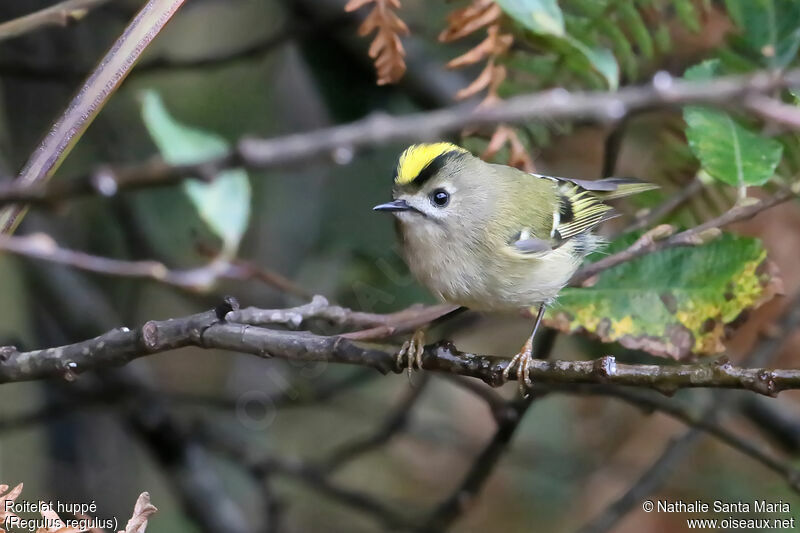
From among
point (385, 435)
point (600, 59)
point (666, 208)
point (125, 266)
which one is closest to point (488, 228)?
point (666, 208)

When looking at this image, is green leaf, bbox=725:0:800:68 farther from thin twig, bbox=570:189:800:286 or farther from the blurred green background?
thin twig, bbox=570:189:800:286

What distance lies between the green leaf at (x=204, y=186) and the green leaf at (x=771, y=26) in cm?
102

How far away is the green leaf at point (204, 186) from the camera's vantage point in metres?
1.66

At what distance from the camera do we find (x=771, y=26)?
1.58 m

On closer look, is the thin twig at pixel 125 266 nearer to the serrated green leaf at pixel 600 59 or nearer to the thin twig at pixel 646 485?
the serrated green leaf at pixel 600 59

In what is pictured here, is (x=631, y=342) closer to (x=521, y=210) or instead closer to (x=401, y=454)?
(x=521, y=210)

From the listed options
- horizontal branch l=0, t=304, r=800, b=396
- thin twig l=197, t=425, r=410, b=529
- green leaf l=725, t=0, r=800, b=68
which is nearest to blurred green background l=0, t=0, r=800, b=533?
thin twig l=197, t=425, r=410, b=529

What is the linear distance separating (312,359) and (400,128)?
0.63m

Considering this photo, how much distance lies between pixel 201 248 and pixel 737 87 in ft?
4.37

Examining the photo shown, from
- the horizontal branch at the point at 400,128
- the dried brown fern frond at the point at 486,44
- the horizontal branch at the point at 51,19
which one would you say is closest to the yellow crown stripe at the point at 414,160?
the dried brown fern frond at the point at 486,44

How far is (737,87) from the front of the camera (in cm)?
56

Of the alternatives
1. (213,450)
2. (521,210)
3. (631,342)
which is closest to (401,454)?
(213,450)

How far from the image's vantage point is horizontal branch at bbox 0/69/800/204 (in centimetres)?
56

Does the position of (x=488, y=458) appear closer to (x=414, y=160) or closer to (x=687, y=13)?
(x=414, y=160)
